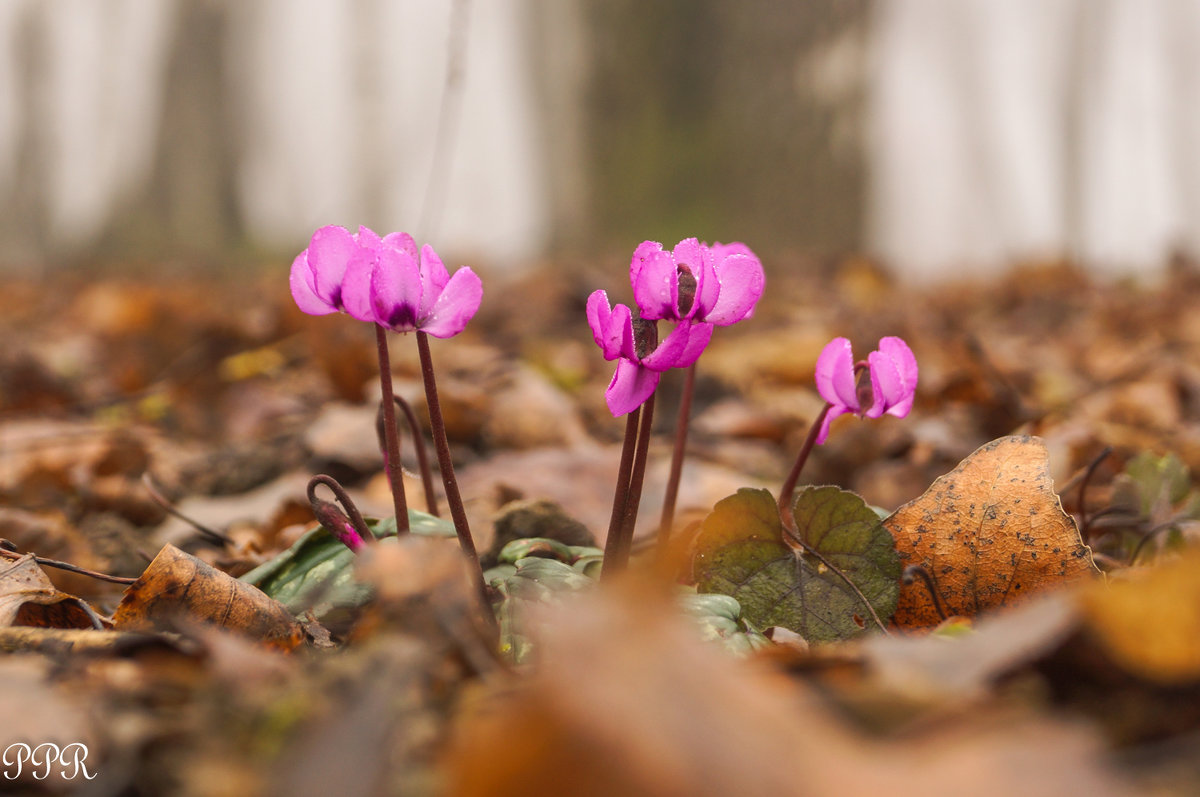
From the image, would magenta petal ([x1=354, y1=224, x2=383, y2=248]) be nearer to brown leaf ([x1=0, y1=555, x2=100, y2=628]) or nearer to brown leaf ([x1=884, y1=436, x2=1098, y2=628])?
brown leaf ([x1=0, y1=555, x2=100, y2=628])

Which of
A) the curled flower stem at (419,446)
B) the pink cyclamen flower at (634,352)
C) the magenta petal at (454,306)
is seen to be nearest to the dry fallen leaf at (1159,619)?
the pink cyclamen flower at (634,352)

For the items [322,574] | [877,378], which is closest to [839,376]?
[877,378]

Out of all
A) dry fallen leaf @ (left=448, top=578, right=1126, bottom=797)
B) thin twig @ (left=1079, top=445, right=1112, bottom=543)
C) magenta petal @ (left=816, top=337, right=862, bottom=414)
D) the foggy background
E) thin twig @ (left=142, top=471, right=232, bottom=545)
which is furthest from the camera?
the foggy background

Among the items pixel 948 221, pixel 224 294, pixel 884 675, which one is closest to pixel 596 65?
pixel 948 221

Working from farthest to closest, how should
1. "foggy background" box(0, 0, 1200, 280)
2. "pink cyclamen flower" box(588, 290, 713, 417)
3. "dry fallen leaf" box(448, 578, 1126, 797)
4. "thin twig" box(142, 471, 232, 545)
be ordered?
"foggy background" box(0, 0, 1200, 280) < "thin twig" box(142, 471, 232, 545) < "pink cyclamen flower" box(588, 290, 713, 417) < "dry fallen leaf" box(448, 578, 1126, 797)

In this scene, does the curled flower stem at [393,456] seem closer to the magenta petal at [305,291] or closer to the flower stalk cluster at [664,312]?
the magenta petal at [305,291]

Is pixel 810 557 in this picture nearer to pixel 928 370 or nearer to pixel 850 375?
pixel 850 375

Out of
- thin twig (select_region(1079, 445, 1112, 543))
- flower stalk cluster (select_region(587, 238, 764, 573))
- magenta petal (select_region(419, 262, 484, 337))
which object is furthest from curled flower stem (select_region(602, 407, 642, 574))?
thin twig (select_region(1079, 445, 1112, 543))

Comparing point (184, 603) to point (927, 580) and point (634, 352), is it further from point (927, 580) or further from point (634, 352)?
point (927, 580)
